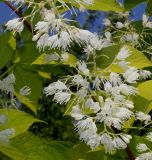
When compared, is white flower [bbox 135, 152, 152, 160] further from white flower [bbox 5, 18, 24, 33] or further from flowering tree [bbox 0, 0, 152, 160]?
white flower [bbox 5, 18, 24, 33]

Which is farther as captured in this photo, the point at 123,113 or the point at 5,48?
the point at 5,48

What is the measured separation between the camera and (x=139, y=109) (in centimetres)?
119

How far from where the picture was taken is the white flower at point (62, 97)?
43.4 inches

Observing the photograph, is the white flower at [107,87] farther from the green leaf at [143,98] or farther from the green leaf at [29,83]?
the green leaf at [29,83]

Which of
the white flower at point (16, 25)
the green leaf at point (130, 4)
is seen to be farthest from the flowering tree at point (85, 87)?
the green leaf at point (130, 4)

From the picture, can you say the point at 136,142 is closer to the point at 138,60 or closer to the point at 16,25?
the point at 138,60

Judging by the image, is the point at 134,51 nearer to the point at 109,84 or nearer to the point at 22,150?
the point at 109,84

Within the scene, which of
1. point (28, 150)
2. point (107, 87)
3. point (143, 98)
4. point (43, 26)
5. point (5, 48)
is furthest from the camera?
point (5, 48)

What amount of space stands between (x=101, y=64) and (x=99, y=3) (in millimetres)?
131

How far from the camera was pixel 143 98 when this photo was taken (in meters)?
1.18

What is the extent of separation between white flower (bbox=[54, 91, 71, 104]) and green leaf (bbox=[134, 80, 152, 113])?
0.16 m

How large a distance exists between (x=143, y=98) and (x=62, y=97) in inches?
7.4

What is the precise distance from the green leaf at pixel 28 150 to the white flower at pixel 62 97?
13cm

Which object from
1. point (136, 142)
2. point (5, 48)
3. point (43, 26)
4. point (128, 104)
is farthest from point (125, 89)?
point (5, 48)
